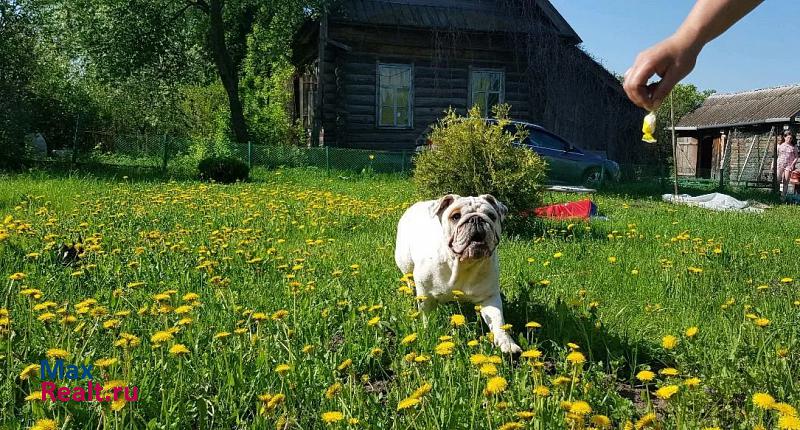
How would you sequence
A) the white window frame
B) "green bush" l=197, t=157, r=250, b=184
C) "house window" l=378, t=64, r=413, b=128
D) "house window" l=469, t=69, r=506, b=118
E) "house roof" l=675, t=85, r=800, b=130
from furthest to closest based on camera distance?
1. "house roof" l=675, t=85, r=800, b=130
2. "house window" l=469, t=69, r=506, b=118
3. "house window" l=378, t=64, r=413, b=128
4. the white window frame
5. "green bush" l=197, t=157, r=250, b=184

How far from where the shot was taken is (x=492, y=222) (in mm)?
3340

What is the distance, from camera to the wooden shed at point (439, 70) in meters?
18.4

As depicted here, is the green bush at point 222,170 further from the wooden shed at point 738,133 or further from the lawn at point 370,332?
the wooden shed at point 738,133

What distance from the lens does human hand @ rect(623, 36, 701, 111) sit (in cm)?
190

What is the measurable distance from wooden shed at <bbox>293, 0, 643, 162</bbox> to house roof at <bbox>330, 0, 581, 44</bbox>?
0.03 m

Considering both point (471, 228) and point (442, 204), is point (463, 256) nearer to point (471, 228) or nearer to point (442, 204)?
point (471, 228)

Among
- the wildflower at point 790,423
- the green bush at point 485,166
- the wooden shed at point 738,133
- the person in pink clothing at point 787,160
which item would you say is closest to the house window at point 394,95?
the person in pink clothing at point 787,160

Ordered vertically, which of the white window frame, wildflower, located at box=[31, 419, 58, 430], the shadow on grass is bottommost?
the shadow on grass

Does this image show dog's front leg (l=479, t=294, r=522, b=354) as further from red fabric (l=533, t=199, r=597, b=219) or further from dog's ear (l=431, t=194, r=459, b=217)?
red fabric (l=533, t=199, r=597, b=219)

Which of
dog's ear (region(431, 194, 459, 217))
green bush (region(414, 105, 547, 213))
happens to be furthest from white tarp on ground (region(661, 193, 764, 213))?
dog's ear (region(431, 194, 459, 217))

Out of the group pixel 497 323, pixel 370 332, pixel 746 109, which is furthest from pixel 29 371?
pixel 746 109

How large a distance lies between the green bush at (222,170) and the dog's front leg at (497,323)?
37.6 ft

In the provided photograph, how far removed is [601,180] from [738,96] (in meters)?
20.9

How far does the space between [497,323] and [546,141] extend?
13.0 metres
